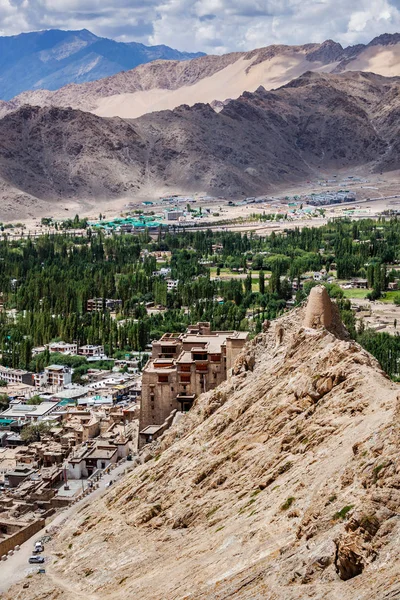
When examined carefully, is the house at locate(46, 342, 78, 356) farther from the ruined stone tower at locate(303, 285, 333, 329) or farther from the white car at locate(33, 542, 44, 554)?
the ruined stone tower at locate(303, 285, 333, 329)

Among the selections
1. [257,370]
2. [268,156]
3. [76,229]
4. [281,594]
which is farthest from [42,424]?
[268,156]

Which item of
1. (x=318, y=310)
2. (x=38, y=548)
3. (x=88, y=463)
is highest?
(x=318, y=310)

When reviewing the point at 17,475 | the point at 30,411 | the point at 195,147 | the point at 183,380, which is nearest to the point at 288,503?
the point at 183,380

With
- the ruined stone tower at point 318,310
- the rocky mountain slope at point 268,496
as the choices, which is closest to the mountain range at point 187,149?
the ruined stone tower at point 318,310

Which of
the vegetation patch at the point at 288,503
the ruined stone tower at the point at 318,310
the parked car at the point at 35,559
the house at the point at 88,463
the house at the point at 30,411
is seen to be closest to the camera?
the vegetation patch at the point at 288,503

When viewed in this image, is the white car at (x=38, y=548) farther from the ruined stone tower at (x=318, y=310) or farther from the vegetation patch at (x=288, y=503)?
the vegetation patch at (x=288, y=503)

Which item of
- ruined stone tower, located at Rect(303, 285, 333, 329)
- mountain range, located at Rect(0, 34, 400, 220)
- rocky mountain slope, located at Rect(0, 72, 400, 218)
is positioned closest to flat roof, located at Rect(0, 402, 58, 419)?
ruined stone tower, located at Rect(303, 285, 333, 329)

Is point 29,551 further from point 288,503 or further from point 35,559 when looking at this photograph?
point 288,503
